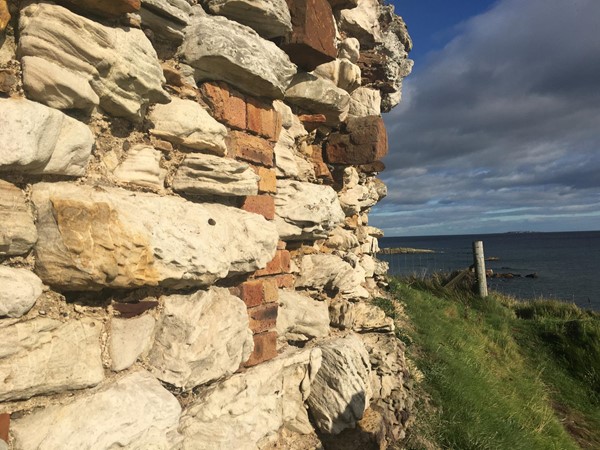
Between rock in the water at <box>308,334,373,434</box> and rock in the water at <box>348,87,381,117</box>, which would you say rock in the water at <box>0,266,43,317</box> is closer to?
rock in the water at <box>308,334,373,434</box>

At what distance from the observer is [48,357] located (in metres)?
1.23

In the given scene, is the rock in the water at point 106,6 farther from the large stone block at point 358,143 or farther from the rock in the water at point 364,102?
the rock in the water at point 364,102

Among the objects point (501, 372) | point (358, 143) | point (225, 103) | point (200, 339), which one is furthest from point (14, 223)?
point (501, 372)

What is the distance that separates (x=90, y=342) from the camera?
4.44ft

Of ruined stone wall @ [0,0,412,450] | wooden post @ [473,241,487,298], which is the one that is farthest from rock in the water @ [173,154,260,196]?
wooden post @ [473,241,487,298]

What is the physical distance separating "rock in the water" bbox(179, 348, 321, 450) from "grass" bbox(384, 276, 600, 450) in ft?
3.49

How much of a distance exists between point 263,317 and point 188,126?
0.94 meters

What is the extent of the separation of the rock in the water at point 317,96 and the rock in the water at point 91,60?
1.10m

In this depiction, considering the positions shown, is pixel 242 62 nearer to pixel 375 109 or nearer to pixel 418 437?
pixel 375 109

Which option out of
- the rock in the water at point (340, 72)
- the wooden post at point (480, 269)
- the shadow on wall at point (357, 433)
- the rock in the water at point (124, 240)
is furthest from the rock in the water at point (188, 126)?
the wooden post at point (480, 269)

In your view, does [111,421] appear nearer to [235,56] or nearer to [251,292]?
[251,292]

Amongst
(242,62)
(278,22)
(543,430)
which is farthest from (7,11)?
(543,430)

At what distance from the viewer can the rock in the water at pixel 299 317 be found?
2.39m

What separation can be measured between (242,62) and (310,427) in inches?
71.2
